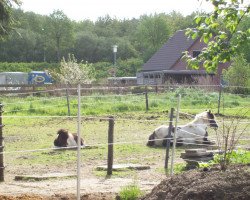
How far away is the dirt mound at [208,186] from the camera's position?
576cm

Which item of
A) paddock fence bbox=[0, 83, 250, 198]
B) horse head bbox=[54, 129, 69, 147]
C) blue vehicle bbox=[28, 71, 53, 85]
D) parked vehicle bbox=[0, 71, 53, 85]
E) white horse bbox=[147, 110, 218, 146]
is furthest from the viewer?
blue vehicle bbox=[28, 71, 53, 85]

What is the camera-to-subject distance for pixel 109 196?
319 inches

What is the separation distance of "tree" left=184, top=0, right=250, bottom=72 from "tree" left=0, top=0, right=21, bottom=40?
1609 centimetres

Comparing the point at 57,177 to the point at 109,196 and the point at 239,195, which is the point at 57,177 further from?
the point at 239,195

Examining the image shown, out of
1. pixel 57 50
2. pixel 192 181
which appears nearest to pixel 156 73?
pixel 57 50

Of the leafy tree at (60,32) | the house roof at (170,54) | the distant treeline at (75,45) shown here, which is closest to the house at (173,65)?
the house roof at (170,54)

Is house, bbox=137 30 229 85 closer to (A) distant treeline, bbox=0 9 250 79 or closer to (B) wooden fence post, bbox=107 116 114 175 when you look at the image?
(A) distant treeline, bbox=0 9 250 79

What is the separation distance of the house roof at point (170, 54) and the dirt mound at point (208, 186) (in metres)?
48.7

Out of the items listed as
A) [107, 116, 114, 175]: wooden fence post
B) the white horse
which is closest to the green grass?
the white horse

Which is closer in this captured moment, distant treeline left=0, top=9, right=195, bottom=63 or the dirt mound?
the dirt mound

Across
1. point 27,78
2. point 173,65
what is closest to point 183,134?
point 173,65

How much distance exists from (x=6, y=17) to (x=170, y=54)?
35.5 metres

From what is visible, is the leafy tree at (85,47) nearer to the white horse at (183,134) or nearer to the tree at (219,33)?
the white horse at (183,134)

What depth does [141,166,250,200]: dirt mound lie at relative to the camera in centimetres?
576
